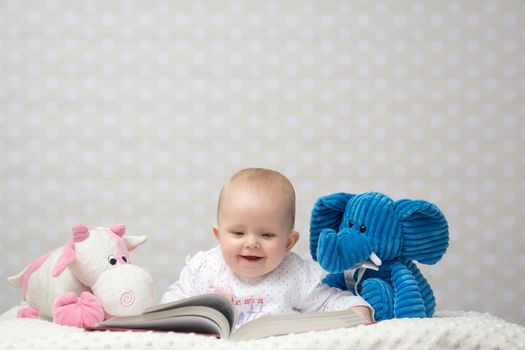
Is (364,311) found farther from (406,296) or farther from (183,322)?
(183,322)

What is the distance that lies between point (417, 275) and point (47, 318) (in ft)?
2.99

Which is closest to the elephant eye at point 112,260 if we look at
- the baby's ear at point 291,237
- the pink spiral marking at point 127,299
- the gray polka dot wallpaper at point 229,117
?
the pink spiral marking at point 127,299

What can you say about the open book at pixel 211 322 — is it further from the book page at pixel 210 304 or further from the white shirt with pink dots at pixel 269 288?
the white shirt with pink dots at pixel 269 288

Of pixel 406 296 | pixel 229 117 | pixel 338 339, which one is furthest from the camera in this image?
pixel 229 117

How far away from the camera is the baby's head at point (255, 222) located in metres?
1.61

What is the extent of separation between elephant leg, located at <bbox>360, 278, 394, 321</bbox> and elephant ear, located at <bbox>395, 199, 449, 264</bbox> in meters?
0.10

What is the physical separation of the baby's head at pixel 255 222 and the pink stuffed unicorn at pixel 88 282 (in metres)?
0.23

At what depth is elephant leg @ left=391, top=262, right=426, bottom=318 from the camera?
154 cm

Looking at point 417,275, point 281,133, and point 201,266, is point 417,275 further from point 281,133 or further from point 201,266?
point 281,133

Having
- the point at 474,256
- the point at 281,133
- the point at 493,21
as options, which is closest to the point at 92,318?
the point at 281,133

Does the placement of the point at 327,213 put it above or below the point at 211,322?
above

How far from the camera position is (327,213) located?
1.71 m

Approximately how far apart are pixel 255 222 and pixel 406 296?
376mm

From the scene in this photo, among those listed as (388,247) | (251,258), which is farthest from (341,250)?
(251,258)
